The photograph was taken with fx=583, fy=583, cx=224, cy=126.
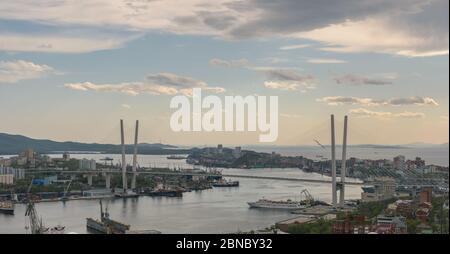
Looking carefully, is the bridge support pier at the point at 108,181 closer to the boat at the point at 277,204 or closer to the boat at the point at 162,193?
the boat at the point at 162,193

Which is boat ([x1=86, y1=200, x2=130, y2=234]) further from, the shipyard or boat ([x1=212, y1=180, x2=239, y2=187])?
boat ([x1=212, y1=180, x2=239, y2=187])

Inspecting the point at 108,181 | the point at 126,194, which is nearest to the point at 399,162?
the point at 126,194

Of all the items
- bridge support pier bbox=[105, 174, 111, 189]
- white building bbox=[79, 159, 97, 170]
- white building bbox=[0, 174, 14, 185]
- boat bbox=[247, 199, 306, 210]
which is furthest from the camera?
bridge support pier bbox=[105, 174, 111, 189]

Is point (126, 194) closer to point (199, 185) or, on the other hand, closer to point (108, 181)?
point (108, 181)

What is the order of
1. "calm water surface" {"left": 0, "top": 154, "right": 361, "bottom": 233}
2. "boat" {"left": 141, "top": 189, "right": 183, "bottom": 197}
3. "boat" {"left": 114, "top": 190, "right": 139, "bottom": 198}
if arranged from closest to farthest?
1. "calm water surface" {"left": 0, "top": 154, "right": 361, "bottom": 233}
2. "boat" {"left": 114, "top": 190, "right": 139, "bottom": 198}
3. "boat" {"left": 141, "top": 189, "right": 183, "bottom": 197}

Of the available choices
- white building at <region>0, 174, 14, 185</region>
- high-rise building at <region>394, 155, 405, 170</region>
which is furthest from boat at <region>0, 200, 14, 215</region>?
high-rise building at <region>394, 155, 405, 170</region>

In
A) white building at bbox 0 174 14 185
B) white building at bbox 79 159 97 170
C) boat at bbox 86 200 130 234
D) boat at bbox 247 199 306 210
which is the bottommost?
boat at bbox 247 199 306 210
